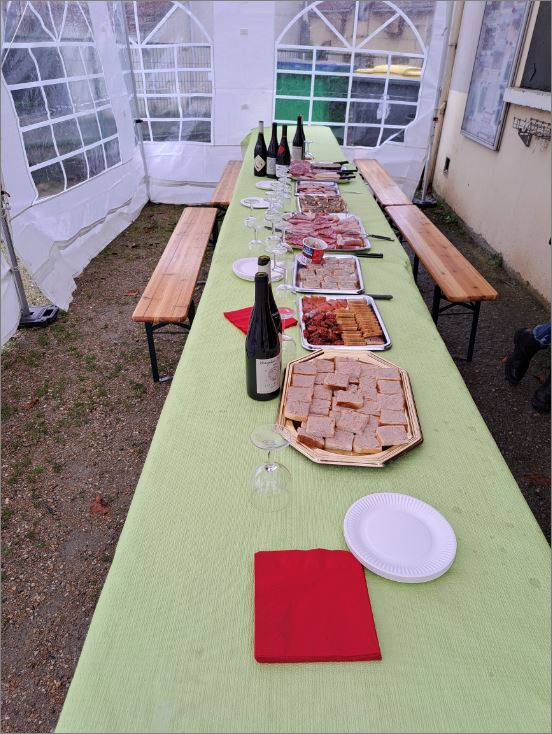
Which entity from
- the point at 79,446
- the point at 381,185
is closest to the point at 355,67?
the point at 381,185

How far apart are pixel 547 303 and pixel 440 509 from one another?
4.09 metres

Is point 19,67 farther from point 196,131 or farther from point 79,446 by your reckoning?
point 79,446

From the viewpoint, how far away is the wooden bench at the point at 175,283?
3066mm

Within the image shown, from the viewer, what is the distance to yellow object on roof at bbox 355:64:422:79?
656 centimetres

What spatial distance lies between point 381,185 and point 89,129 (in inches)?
128

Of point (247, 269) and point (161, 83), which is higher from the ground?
point (161, 83)

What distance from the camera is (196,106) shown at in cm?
676

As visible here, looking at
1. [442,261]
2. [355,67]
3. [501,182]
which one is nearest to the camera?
[442,261]

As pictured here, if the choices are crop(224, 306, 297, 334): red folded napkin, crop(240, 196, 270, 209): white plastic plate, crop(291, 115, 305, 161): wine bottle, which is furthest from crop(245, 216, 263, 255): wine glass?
crop(291, 115, 305, 161): wine bottle

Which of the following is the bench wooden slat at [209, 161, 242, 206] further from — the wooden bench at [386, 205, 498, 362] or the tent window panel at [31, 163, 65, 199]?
the wooden bench at [386, 205, 498, 362]

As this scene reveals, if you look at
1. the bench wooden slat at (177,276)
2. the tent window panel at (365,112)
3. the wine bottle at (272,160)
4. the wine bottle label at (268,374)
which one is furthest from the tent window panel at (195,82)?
the wine bottle label at (268,374)

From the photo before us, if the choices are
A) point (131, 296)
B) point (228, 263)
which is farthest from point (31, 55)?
point (228, 263)

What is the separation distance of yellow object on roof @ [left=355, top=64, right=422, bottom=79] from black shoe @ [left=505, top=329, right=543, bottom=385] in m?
4.71

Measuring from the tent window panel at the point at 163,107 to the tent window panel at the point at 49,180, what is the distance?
2.56 metres
